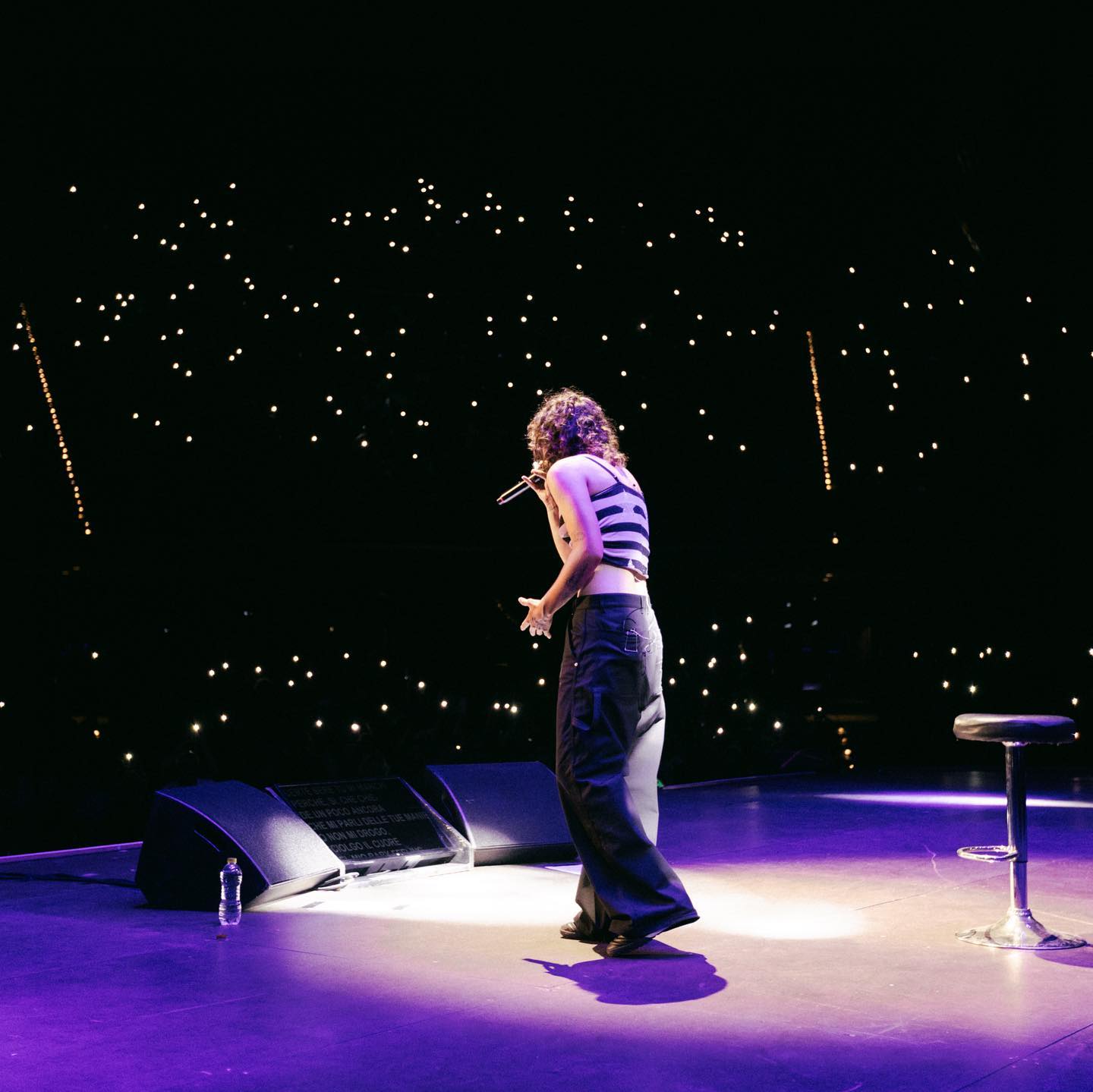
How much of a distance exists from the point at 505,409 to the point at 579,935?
4.73m

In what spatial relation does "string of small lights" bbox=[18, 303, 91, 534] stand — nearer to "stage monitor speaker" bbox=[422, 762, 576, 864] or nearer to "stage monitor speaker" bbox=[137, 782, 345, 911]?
"stage monitor speaker" bbox=[422, 762, 576, 864]

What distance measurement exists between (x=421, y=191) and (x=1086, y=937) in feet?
19.5

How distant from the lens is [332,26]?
7.73 metres

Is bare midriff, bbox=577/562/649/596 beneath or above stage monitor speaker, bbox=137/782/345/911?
above

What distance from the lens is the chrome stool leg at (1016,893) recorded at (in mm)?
3637

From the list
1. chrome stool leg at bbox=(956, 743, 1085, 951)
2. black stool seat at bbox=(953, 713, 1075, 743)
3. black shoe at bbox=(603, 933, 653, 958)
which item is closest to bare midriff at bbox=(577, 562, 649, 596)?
black shoe at bbox=(603, 933, 653, 958)

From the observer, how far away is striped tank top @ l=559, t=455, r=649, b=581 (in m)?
3.67

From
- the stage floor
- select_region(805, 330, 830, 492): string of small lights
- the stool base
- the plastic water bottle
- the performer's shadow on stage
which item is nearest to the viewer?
the stage floor

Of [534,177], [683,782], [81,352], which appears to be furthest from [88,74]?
[683,782]

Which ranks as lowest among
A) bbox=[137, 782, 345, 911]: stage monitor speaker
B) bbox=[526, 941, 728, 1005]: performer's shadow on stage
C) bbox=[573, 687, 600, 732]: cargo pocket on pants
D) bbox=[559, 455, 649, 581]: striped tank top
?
bbox=[526, 941, 728, 1005]: performer's shadow on stage

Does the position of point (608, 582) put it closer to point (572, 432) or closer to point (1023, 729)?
point (572, 432)

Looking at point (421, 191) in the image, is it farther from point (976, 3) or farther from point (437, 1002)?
point (437, 1002)

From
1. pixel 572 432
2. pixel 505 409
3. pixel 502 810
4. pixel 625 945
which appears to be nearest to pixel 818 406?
pixel 505 409

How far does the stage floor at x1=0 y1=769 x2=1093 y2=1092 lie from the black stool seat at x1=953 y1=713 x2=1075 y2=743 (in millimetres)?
568
